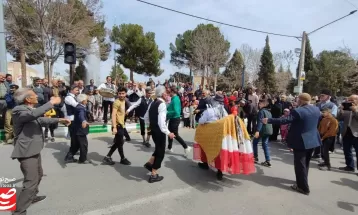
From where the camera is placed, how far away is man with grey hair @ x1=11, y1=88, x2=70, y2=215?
3.38 meters

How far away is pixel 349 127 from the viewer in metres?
6.00

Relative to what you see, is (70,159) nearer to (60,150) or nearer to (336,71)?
(60,150)

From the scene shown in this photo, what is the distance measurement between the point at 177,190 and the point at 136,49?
3147cm

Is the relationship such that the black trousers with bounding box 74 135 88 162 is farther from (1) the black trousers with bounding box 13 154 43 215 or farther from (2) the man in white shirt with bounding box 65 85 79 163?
(1) the black trousers with bounding box 13 154 43 215

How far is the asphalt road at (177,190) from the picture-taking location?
3.88 m

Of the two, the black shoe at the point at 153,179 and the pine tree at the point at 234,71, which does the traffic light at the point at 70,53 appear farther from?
the pine tree at the point at 234,71

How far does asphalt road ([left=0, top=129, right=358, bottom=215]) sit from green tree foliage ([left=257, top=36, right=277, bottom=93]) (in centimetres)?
3907

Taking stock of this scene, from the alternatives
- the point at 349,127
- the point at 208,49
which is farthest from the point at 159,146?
the point at 208,49

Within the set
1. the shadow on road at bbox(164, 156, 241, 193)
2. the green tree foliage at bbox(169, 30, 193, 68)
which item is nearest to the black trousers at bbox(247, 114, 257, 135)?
the shadow on road at bbox(164, 156, 241, 193)

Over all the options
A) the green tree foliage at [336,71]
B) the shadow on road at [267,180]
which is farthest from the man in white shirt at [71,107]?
the green tree foliage at [336,71]

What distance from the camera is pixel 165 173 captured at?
17.5 feet

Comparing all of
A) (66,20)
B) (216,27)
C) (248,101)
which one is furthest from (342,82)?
(66,20)

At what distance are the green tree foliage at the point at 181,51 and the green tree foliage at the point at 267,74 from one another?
12.6 metres

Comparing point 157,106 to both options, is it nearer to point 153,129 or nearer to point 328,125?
point 153,129
